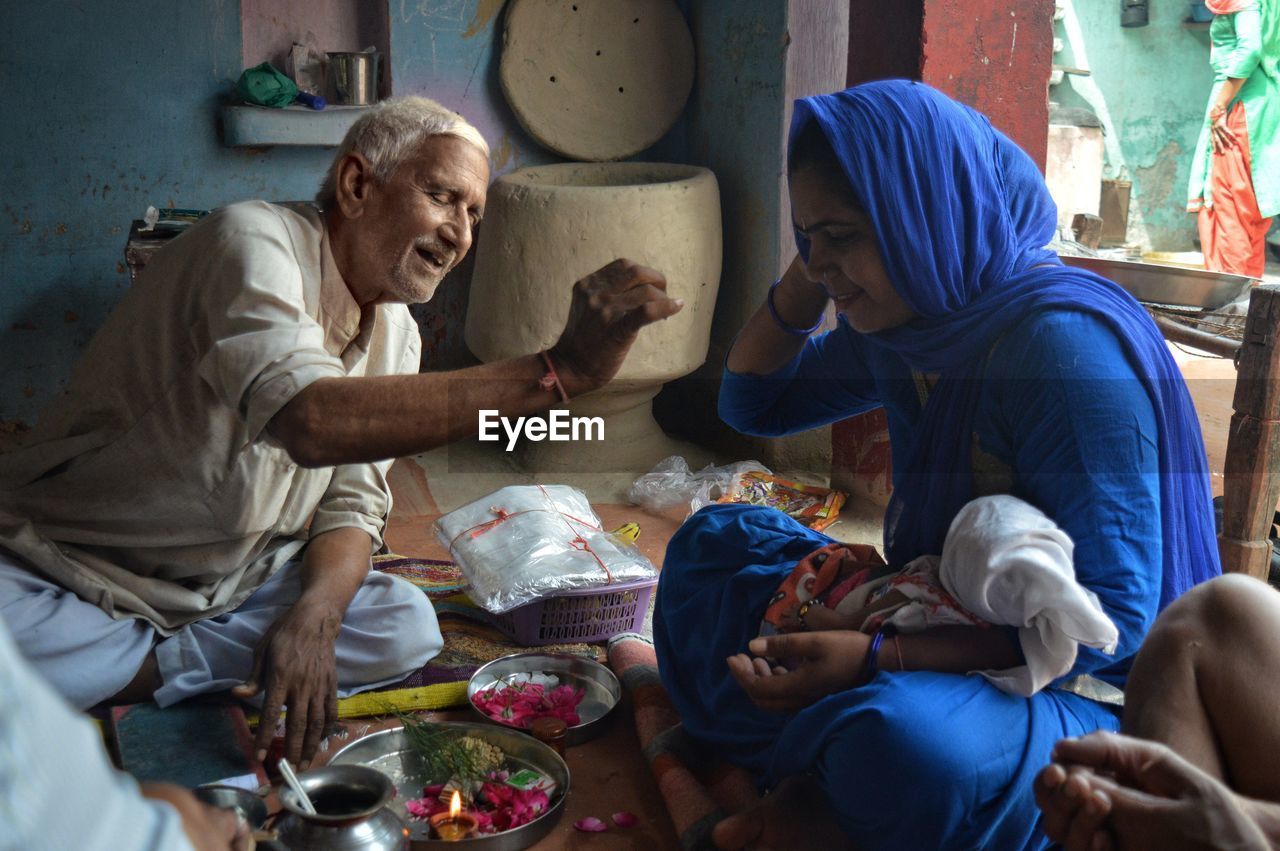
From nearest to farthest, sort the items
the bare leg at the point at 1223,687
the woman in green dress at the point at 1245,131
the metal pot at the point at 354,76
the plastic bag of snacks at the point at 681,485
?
the bare leg at the point at 1223,687 < the plastic bag of snacks at the point at 681,485 < the metal pot at the point at 354,76 < the woman in green dress at the point at 1245,131

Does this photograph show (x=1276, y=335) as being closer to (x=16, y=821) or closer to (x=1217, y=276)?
(x=1217, y=276)

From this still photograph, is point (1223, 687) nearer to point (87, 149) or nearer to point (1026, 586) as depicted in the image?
point (1026, 586)

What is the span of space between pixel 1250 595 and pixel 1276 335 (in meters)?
1.55

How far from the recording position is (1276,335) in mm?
3158

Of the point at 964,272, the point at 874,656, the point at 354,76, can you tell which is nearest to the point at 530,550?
the point at 874,656

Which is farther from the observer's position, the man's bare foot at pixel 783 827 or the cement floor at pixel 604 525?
the cement floor at pixel 604 525

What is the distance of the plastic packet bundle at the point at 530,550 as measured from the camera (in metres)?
3.34

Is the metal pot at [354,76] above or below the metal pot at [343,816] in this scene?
above

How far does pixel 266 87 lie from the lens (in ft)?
17.4

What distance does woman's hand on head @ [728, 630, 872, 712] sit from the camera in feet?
7.18

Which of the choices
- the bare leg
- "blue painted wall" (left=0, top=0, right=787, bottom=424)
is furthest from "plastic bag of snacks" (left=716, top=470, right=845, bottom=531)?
the bare leg

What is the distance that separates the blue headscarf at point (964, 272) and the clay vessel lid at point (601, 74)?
3744 millimetres

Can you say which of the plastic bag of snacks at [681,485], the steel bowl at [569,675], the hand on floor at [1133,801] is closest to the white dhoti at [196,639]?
the steel bowl at [569,675]

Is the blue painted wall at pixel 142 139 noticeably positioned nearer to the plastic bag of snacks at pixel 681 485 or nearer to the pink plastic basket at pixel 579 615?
the plastic bag of snacks at pixel 681 485
